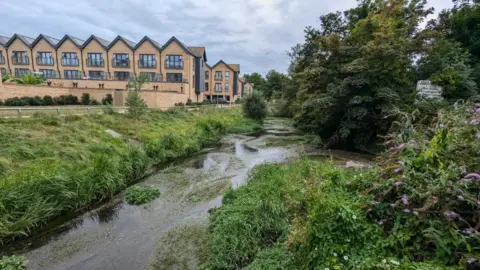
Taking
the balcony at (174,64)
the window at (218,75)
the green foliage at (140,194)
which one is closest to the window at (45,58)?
the balcony at (174,64)

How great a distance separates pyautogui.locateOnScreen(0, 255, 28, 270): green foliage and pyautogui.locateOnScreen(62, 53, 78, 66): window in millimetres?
41496

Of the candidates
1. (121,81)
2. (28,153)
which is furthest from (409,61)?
(121,81)

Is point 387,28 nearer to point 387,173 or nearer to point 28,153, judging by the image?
point 387,173

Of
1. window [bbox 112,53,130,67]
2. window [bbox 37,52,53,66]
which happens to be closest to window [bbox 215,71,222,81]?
window [bbox 112,53,130,67]

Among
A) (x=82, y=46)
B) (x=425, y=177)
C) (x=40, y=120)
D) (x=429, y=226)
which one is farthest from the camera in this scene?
(x=82, y=46)

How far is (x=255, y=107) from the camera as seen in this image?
28453mm

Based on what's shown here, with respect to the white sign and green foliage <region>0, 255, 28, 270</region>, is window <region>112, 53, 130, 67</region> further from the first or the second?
green foliage <region>0, 255, 28, 270</region>

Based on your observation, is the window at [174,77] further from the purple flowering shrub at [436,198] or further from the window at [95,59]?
the purple flowering shrub at [436,198]

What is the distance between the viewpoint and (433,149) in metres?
3.22

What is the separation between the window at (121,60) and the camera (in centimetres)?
3766

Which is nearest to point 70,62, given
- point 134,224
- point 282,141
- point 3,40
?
point 3,40

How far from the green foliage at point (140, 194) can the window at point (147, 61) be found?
109ft

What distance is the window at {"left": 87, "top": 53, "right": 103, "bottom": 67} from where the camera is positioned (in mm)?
38000

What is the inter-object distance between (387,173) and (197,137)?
45.1ft
